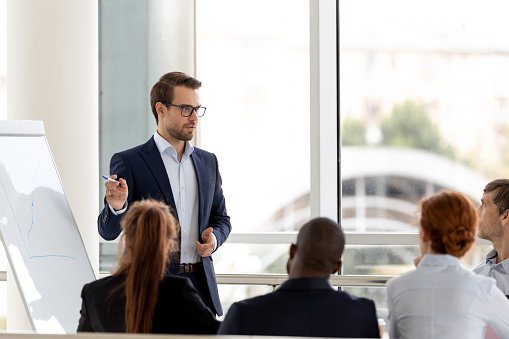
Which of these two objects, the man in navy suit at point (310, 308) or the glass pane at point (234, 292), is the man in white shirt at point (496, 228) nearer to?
the man in navy suit at point (310, 308)

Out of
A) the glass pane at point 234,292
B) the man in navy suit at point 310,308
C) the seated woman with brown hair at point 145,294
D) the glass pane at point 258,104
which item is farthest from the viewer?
the glass pane at point 234,292

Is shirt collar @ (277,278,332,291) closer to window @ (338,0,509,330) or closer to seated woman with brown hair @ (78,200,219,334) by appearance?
seated woman with brown hair @ (78,200,219,334)

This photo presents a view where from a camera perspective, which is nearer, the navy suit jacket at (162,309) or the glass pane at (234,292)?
the navy suit jacket at (162,309)

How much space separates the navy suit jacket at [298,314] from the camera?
2260 mm

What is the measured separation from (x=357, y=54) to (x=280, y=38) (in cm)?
60

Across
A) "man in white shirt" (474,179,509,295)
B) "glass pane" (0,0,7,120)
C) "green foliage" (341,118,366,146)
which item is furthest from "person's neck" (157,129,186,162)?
"glass pane" (0,0,7,120)

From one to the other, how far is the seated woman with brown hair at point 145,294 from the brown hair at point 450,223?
0.76 m

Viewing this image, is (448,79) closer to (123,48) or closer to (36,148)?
(123,48)

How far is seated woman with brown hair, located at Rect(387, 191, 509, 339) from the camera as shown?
2375mm

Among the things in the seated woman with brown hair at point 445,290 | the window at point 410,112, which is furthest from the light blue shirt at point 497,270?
the window at point 410,112

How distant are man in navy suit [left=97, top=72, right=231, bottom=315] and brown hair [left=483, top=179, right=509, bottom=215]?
4.00 feet

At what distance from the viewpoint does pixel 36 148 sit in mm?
3328

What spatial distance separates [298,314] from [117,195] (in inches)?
48.6

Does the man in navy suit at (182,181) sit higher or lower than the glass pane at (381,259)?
higher
